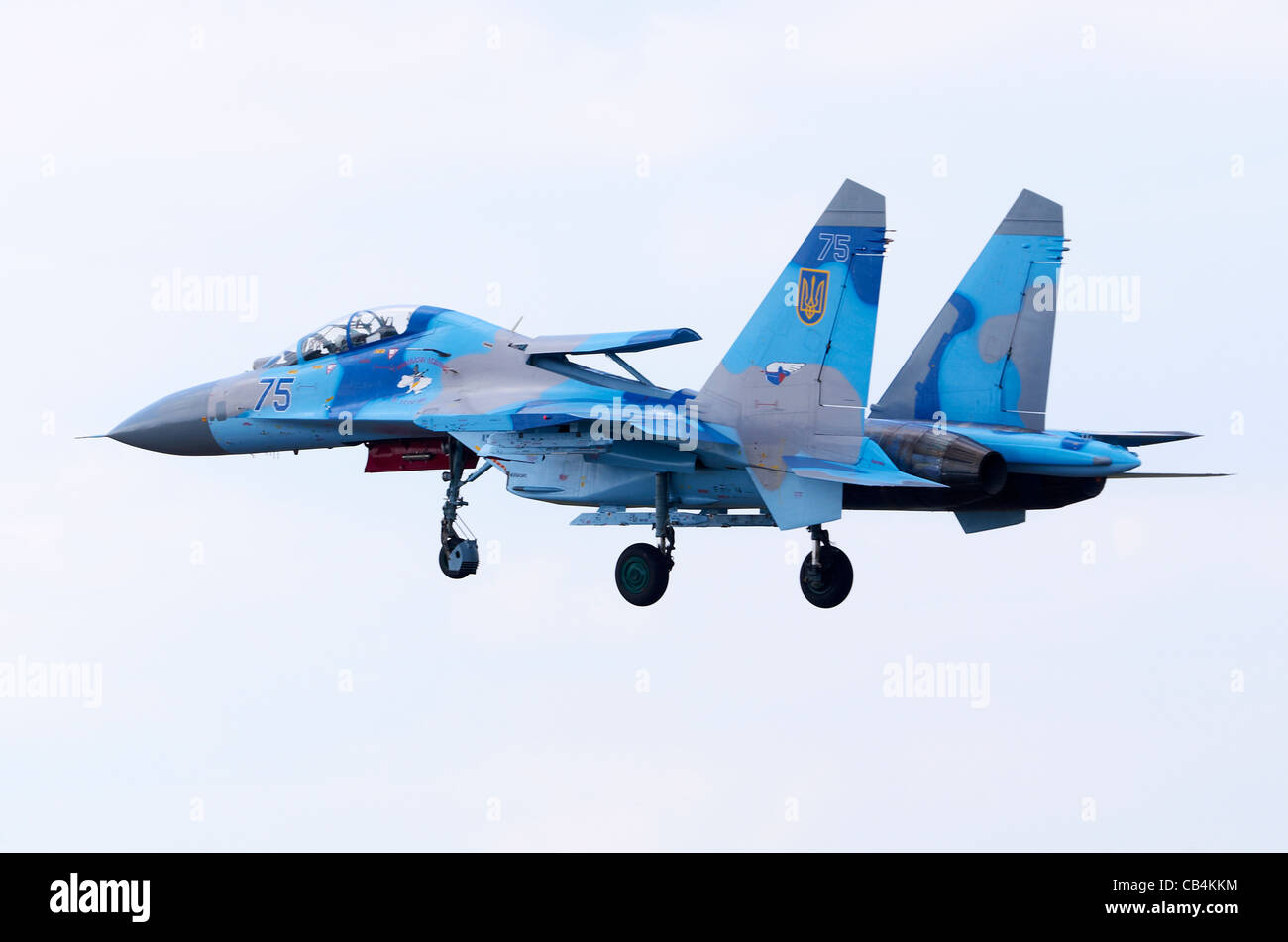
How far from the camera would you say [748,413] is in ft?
67.2

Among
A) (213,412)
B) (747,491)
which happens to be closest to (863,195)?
(747,491)

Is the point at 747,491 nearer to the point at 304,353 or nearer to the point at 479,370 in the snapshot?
the point at 479,370

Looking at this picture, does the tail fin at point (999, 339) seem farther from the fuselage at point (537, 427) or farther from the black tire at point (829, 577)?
the black tire at point (829, 577)

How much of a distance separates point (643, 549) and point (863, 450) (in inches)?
114

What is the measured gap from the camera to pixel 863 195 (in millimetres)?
20156

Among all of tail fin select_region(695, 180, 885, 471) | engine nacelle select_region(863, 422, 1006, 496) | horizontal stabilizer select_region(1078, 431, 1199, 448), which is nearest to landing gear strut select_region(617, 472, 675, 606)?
tail fin select_region(695, 180, 885, 471)

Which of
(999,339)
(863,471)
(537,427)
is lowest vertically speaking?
(863,471)

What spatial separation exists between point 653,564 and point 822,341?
10.5ft

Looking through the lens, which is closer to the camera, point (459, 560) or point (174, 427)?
point (459, 560)

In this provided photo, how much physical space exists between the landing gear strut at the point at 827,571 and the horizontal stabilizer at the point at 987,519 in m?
1.42

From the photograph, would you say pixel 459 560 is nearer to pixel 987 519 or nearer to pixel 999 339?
pixel 987 519

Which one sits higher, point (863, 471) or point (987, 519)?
point (863, 471)

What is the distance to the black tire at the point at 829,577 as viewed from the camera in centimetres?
2202
